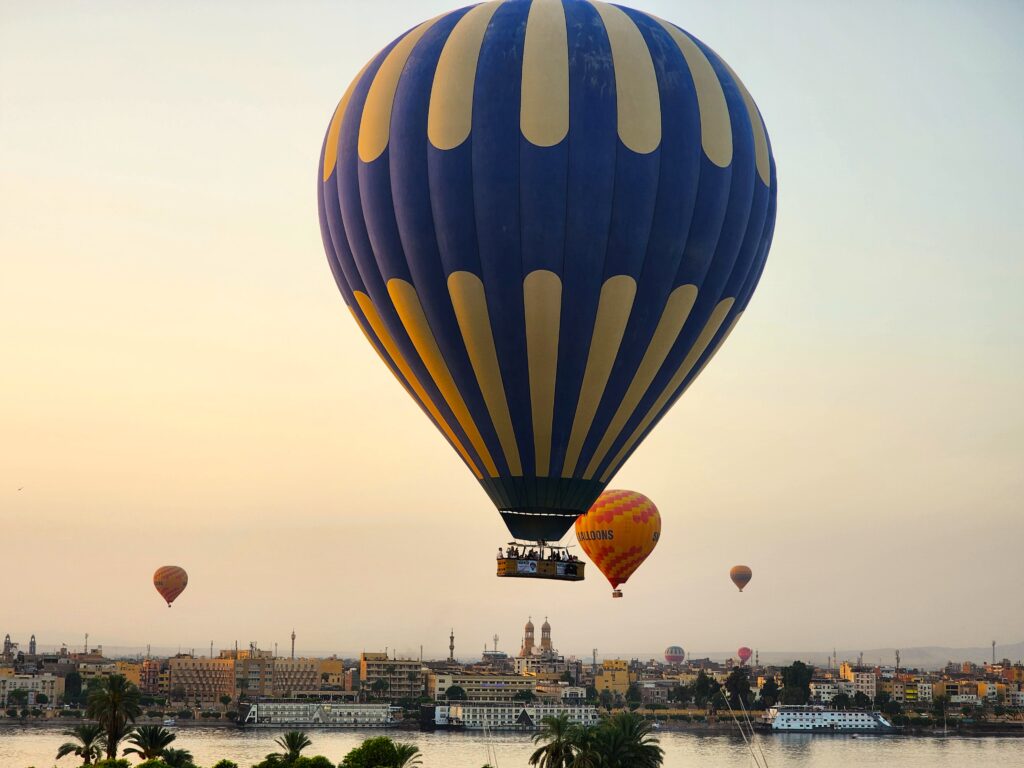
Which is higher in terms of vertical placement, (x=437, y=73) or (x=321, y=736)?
(x=437, y=73)

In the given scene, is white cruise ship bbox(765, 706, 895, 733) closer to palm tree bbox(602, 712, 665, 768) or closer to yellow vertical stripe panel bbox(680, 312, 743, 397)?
palm tree bbox(602, 712, 665, 768)

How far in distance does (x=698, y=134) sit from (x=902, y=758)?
2365 inches

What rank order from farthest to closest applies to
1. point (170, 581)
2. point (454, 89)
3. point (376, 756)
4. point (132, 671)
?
point (132, 671) → point (170, 581) → point (376, 756) → point (454, 89)

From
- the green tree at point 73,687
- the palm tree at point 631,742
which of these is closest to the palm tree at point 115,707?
the palm tree at point 631,742

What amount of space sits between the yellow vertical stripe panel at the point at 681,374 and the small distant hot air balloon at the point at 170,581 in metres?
44.3

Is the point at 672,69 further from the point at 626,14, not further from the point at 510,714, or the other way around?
the point at 510,714

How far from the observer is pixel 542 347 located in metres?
14.8

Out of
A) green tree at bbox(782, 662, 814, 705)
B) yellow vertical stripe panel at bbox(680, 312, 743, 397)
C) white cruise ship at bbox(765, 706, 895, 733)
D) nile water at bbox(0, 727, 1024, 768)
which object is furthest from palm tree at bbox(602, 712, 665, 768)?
green tree at bbox(782, 662, 814, 705)

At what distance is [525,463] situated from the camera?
598 inches

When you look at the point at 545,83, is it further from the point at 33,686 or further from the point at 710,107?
the point at 33,686

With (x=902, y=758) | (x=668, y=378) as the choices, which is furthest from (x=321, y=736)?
(x=668, y=378)

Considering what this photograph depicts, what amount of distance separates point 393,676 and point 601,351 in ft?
281

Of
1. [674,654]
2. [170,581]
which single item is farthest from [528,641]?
[170,581]

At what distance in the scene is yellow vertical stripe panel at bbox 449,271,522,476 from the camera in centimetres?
1463
